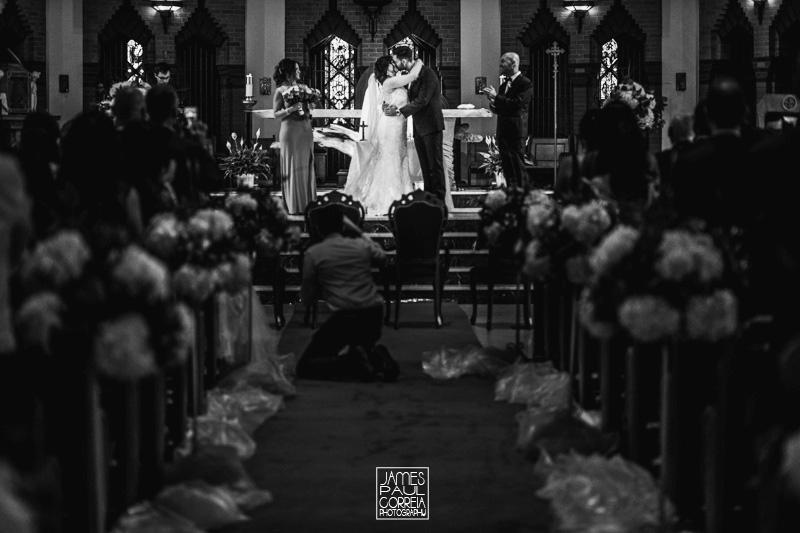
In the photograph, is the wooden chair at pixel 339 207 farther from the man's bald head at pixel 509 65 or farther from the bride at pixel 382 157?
the bride at pixel 382 157

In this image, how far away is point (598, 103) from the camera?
2142 centimetres

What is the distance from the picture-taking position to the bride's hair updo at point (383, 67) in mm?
14164

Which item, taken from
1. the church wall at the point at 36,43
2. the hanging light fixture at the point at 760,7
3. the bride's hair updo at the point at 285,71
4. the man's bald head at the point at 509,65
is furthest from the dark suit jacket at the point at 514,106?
the church wall at the point at 36,43

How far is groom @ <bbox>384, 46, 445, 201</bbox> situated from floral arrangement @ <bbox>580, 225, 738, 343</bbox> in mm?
9161

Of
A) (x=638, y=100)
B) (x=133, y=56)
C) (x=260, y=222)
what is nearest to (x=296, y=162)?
(x=638, y=100)

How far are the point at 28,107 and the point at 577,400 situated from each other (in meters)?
12.4

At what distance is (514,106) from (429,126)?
1.00m

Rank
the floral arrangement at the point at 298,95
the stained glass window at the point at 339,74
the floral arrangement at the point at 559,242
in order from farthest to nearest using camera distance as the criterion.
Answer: the stained glass window at the point at 339,74, the floral arrangement at the point at 298,95, the floral arrangement at the point at 559,242

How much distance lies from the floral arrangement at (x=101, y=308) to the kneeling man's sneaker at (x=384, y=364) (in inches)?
171

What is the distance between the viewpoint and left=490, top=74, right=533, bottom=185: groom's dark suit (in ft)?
41.9

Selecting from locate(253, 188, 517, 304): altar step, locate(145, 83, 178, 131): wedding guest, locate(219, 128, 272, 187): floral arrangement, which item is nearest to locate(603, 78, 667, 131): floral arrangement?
locate(253, 188, 517, 304): altar step

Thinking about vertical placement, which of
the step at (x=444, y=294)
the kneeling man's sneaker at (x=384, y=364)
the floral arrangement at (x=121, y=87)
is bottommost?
the kneeling man's sneaker at (x=384, y=364)

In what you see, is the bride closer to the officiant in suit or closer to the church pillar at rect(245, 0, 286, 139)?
the officiant in suit

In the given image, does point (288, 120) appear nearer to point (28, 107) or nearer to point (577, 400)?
point (28, 107)
